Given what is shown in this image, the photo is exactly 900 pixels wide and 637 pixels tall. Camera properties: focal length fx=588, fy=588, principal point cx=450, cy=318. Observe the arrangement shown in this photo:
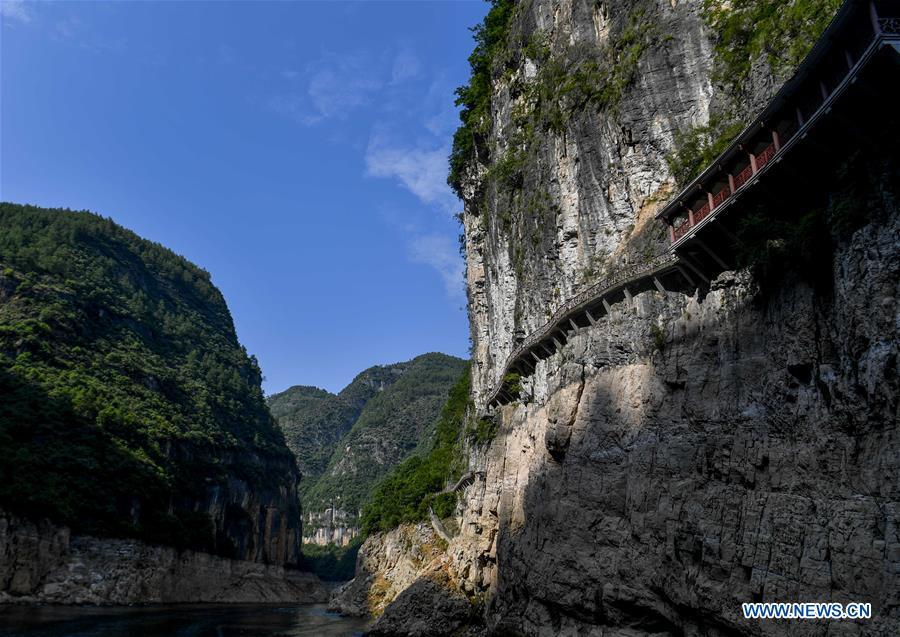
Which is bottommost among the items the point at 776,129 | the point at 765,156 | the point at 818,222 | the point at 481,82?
the point at 818,222

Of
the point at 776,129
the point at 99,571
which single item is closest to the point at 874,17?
the point at 776,129

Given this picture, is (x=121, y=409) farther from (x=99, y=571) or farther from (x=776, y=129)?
(x=776, y=129)

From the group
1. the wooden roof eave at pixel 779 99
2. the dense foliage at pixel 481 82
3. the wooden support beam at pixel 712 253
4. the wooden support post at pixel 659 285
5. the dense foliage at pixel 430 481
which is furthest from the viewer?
the dense foliage at pixel 430 481

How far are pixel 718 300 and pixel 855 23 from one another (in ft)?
30.5

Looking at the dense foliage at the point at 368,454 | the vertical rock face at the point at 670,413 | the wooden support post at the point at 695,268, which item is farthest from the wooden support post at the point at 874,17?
the dense foliage at the point at 368,454

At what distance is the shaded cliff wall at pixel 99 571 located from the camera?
5100 cm

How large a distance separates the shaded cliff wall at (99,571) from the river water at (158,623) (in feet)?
9.13

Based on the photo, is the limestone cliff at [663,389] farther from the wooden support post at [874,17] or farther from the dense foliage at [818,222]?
the wooden support post at [874,17]

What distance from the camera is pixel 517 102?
42.5 metres

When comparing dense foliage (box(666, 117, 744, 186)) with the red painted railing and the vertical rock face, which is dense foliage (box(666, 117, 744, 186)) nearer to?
the vertical rock face

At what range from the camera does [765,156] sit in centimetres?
1852

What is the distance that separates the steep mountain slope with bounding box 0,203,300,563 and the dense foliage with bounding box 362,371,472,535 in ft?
77.8

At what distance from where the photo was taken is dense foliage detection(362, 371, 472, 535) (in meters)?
58.8

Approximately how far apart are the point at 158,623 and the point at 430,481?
1073 inches
